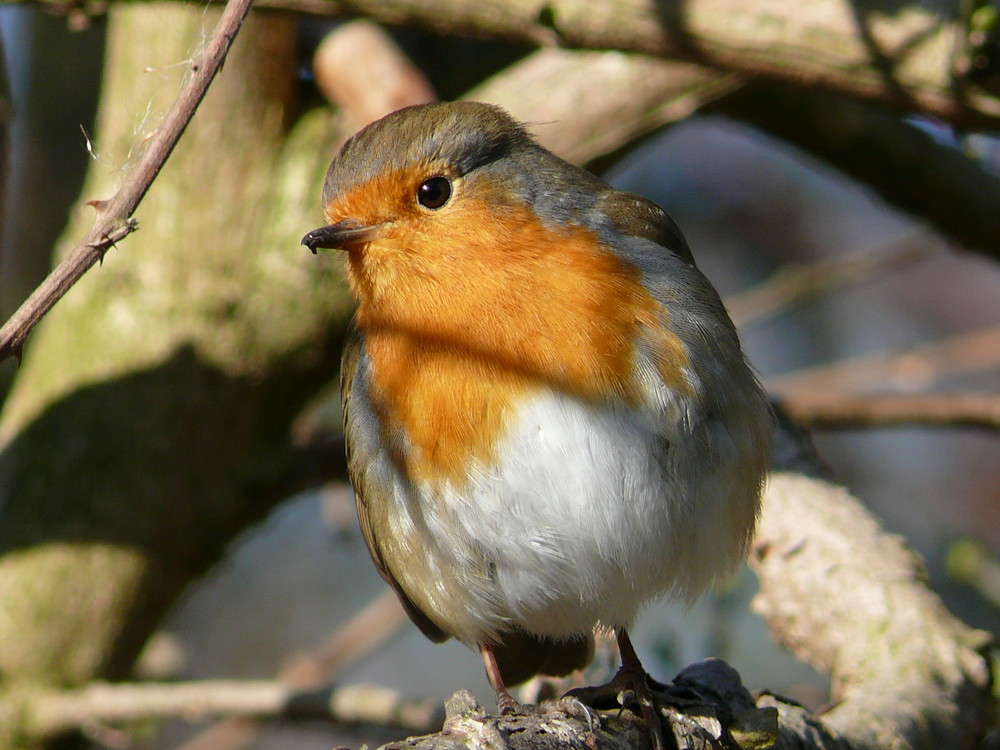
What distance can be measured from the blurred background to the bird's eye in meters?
0.60

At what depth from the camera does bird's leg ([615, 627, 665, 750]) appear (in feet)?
6.71

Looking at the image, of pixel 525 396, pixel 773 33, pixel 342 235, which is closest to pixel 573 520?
pixel 525 396

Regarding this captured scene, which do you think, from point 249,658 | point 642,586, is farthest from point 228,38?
point 249,658

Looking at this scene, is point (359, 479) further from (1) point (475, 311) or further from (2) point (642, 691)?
(2) point (642, 691)

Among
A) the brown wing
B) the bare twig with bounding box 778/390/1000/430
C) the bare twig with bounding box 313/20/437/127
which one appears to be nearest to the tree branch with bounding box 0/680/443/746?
the brown wing

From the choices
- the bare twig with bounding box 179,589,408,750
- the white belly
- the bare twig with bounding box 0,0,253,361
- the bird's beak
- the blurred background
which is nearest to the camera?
the bare twig with bounding box 0,0,253,361

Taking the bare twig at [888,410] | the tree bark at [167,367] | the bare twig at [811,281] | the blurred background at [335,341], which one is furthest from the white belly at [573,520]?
the bare twig at [811,281]

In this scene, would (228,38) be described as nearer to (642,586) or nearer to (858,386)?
(642,586)

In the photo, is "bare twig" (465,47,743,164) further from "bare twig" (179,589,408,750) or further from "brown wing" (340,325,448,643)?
"bare twig" (179,589,408,750)

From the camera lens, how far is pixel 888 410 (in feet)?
13.0

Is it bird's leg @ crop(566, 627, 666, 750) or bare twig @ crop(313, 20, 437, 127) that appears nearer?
bird's leg @ crop(566, 627, 666, 750)

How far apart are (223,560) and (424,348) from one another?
75.3 inches

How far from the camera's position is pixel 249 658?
7039mm

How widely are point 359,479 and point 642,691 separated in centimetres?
86
